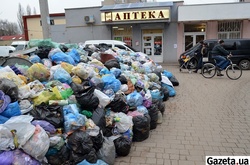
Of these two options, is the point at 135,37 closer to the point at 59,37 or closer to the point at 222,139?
the point at 59,37

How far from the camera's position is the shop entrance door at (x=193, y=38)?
17.5 metres

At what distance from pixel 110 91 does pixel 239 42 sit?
1090cm

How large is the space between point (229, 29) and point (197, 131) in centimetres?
1453

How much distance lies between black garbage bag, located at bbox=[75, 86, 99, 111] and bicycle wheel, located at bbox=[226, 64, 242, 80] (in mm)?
7732

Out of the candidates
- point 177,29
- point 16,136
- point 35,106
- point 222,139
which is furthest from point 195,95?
point 177,29

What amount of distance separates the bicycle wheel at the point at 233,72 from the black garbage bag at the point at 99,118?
772 centimetres

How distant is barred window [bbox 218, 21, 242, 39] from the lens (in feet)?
55.5

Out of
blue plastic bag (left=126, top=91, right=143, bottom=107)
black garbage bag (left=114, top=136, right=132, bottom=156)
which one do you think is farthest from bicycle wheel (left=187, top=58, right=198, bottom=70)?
black garbage bag (left=114, top=136, right=132, bottom=156)

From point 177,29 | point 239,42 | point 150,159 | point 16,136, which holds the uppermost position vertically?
point 177,29

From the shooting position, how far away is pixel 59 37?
21812mm

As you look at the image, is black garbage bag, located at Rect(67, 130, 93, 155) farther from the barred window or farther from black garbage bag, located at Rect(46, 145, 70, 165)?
the barred window

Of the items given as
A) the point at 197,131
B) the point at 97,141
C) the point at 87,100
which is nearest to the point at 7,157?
the point at 97,141

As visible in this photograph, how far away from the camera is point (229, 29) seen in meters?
17.0

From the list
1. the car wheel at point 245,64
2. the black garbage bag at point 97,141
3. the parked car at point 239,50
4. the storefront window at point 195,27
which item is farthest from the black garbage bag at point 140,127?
the storefront window at point 195,27
